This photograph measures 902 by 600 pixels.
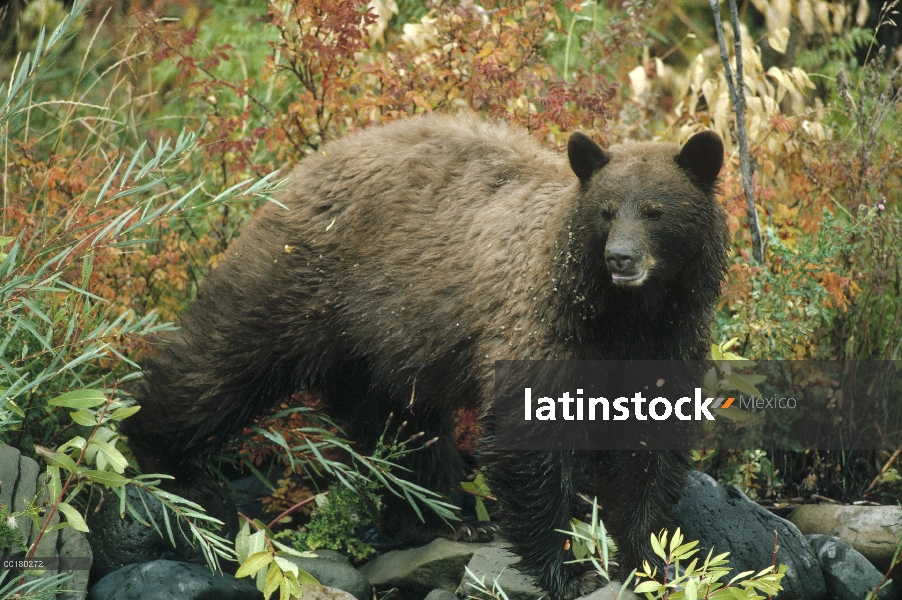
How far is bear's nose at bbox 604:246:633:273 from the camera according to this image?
13.2 feet

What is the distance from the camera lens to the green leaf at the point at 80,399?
394cm

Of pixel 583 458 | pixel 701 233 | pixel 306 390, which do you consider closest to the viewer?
pixel 701 233

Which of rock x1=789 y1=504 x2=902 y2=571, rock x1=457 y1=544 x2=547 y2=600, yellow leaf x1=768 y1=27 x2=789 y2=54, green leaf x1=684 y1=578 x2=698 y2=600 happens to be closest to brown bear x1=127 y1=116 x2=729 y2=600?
rock x1=457 y1=544 x2=547 y2=600

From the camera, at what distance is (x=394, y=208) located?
5156mm

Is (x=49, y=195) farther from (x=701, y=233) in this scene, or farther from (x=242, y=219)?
(x=701, y=233)

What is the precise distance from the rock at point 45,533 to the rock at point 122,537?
0.29m

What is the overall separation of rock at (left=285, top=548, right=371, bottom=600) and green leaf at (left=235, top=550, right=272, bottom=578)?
91 centimetres

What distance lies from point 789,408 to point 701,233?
2.10 m

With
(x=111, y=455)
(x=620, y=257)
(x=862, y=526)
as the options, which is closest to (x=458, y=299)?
(x=620, y=257)

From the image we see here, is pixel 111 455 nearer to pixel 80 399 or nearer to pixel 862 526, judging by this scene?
pixel 80 399

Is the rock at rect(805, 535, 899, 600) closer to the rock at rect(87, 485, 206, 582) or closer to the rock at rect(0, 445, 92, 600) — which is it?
the rock at rect(87, 485, 206, 582)

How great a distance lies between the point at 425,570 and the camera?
5137 mm

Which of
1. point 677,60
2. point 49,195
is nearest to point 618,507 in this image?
point 49,195

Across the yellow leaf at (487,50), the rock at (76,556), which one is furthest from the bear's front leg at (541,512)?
the yellow leaf at (487,50)
